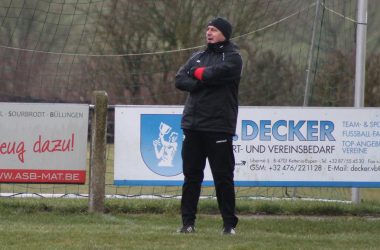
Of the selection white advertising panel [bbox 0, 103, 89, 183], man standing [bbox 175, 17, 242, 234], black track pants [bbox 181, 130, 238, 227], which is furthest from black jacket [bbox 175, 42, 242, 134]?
white advertising panel [bbox 0, 103, 89, 183]

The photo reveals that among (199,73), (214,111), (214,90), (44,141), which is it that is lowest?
(44,141)

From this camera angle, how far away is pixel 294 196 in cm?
1170

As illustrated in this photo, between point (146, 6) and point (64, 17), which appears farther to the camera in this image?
point (146, 6)

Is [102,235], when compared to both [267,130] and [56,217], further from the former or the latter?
[267,130]

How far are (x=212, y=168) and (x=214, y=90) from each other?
27.3 inches

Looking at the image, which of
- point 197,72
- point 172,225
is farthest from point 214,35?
point 172,225

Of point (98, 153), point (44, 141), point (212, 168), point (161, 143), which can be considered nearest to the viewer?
point (212, 168)

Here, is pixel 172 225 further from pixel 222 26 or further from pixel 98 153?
pixel 222 26

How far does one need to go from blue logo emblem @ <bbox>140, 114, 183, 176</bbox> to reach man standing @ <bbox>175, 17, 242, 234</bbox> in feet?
6.86

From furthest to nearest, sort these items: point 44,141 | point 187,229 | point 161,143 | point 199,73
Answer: point 161,143
point 44,141
point 187,229
point 199,73

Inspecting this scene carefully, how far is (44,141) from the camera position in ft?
33.7

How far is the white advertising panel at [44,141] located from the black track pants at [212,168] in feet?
6.75

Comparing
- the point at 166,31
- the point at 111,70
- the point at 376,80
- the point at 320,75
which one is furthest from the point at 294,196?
the point at 376,80

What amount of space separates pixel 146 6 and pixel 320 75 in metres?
3.63
